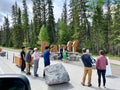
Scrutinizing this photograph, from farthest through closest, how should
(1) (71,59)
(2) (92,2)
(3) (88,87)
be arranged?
(2) (92,2) → (1) (71,59) → (3) (88,87)

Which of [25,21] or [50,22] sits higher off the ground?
[25,21]

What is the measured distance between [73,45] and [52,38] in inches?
1928

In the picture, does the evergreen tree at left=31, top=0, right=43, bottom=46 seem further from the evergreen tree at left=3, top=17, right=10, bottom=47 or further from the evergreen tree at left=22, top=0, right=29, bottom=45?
the evergreen tree at left=3, top=17, right=10, bottom=47

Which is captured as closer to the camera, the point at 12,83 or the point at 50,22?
the point at 12,83

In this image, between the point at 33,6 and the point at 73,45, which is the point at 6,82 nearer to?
the point at 73,45

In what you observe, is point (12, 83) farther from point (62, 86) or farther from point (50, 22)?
point (50, 22)

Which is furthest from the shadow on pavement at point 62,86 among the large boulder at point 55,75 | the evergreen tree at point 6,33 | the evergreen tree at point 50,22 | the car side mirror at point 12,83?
the evergreen tree at point 6,33

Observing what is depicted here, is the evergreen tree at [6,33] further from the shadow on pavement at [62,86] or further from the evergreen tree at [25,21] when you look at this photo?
the shadow on pavement at [62,86]

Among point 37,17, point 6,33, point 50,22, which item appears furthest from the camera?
point 6,33

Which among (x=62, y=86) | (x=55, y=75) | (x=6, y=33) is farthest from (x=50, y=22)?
(x=62, y=86)

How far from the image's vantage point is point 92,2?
64.6 meters

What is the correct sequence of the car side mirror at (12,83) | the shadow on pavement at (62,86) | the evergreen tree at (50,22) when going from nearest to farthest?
the car side mirror at (12,83)
the shadow on pavement at (62,86)
the evergreen tree at (50,22)

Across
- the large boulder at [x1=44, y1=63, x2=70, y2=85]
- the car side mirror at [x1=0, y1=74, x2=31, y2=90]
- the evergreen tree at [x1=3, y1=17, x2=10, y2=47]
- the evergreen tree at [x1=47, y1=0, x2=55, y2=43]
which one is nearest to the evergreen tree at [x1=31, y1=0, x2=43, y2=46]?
the evergreen tree at [x1=47, y1=0, x2=55, y2=43]

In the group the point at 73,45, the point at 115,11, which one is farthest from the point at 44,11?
the point at 73,45
